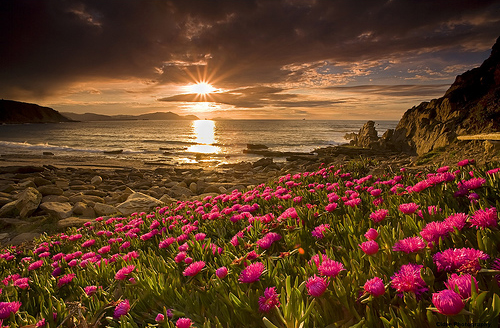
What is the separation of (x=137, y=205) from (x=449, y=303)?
23.8ft

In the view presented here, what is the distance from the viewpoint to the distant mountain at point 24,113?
147 m

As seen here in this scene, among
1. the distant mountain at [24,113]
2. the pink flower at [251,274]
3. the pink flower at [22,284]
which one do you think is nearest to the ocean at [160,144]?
the pink flower at [22,284]

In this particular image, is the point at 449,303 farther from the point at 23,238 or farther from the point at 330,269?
the point at 23,238

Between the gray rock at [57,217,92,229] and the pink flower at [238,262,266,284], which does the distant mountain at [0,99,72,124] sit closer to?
the gray rock at [57,217,92,229]

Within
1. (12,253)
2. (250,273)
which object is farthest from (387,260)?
(12,253)

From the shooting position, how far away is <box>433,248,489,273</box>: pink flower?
112cm

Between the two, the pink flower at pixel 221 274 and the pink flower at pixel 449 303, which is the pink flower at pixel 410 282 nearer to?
the pink flower at pixel 449 303

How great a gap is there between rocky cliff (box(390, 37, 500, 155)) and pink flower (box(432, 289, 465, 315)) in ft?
33.9

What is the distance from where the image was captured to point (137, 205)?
7.17 m

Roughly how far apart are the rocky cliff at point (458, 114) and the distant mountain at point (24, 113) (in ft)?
618

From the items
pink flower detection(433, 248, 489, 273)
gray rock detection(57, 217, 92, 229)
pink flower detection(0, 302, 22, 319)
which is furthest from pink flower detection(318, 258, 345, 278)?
gray rock detection(57, 217, 92, 229)

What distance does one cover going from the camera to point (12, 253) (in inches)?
159

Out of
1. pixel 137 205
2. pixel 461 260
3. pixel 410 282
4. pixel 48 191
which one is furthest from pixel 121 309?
pixel 48 191

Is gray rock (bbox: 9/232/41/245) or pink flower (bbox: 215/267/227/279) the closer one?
pink flower (bbox: 215/267/227/279)
